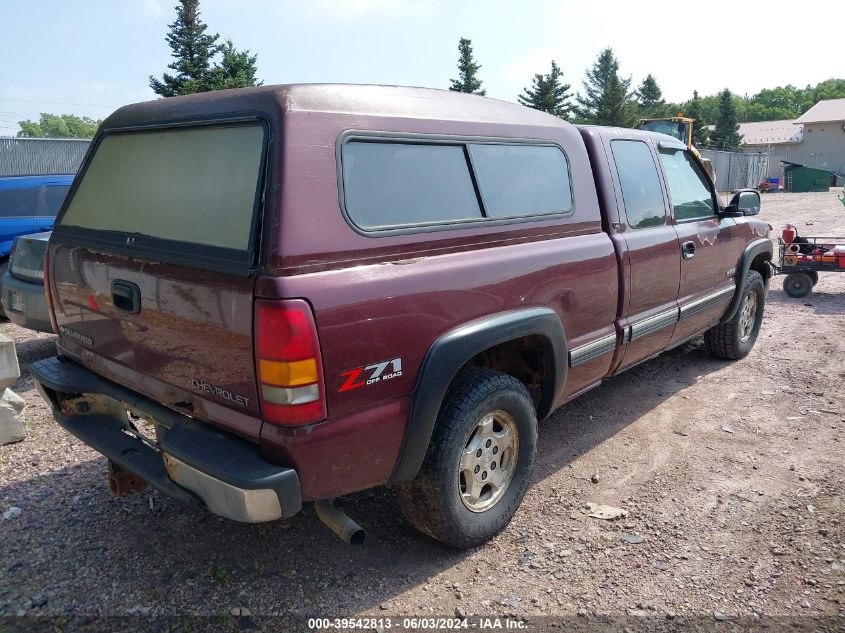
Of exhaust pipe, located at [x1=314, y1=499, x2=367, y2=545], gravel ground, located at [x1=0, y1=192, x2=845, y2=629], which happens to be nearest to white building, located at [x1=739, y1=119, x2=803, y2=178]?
gravel ground, located at [x1=0, y1=192, x2=845, y2=629]

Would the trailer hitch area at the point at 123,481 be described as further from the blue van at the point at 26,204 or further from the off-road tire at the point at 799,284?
the off-road tire at the point at 799,284

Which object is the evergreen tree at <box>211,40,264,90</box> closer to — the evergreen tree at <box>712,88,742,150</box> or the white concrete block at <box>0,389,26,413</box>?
the white concrete block at <box>0,389,26,413</box>

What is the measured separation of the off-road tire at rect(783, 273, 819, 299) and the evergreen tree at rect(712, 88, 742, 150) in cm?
5916

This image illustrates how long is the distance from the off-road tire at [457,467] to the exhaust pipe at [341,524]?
374 mm

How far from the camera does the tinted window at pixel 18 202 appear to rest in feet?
24.3

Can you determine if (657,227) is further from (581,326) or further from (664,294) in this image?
(581,326)

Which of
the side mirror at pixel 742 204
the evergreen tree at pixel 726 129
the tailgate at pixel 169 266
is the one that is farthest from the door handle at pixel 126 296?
the evergreen tree at pixel 726 129

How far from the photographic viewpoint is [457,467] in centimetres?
288

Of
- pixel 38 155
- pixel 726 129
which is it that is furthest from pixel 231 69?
pixel 726 129

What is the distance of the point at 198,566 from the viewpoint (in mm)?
3000

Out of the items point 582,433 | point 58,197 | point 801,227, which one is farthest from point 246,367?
point 801,227

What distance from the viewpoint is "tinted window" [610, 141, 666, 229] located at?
4086 mm

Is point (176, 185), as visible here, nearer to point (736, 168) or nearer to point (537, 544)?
point (537, 544)

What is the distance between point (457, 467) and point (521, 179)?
5.04 feet
